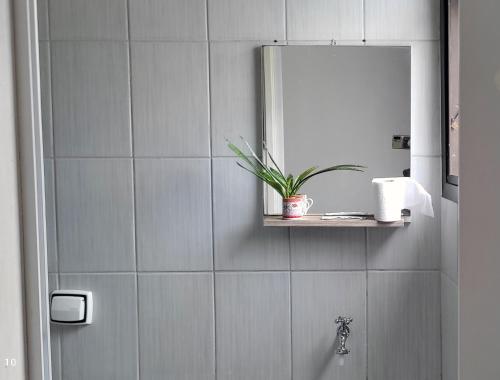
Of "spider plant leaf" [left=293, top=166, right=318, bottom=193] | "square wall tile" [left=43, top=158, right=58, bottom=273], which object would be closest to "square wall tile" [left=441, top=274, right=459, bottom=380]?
"spider plant leaf" [left=293, top=166, right=318, bottom=193]

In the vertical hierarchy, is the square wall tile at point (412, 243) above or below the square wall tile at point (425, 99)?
below

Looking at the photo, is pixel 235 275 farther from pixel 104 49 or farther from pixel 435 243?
pixel 104 49

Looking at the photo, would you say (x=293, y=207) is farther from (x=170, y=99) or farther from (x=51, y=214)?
(x=51, y=214)

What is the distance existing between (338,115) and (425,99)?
0.26 m

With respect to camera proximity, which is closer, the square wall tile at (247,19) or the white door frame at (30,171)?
the white door frame at (30,171)

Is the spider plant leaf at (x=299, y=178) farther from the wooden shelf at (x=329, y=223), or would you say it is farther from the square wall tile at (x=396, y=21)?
the square wall tile at (x=396, y=21)

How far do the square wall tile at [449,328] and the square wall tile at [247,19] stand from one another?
864 millimetres

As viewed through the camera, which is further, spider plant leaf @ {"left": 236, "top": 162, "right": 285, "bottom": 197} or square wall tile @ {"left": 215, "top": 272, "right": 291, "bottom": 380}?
square wall tile @ {"left": 215, "top": 272, "right": 291, "bottom": 380}

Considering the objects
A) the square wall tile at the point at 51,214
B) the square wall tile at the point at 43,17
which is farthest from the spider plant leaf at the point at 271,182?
the square wall tile at the point at 43,17

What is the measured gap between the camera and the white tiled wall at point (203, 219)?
5.88 ft

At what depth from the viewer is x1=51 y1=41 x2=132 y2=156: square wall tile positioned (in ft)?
5.91

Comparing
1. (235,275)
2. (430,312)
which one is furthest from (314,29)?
(430,312)

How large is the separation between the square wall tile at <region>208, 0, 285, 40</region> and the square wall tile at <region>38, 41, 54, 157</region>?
49cm

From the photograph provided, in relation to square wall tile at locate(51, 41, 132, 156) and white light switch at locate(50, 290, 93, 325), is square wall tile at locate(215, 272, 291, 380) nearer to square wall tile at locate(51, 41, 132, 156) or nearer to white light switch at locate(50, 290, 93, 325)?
white light switch at locate(50, 290, 93, 325)
